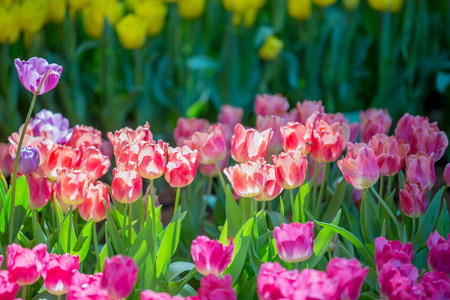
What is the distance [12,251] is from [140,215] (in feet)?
0.96

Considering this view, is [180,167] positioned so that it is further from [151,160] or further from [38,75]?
[38,75]

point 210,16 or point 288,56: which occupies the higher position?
point 210,16

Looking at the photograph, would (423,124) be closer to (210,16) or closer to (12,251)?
(12,251)

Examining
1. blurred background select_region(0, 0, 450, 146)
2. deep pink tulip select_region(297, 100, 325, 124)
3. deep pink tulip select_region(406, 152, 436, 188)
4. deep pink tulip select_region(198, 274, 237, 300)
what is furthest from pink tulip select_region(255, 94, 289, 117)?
blurred background select_region(0, 0, 450, 146)

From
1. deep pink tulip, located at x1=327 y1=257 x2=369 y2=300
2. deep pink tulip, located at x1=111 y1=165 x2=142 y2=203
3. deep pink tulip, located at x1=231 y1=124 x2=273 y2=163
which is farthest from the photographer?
deep pink tulip, located at x1=231 y1=124 x2=273 y2=163

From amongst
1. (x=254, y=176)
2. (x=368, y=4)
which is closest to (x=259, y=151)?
(x=254, y=176)

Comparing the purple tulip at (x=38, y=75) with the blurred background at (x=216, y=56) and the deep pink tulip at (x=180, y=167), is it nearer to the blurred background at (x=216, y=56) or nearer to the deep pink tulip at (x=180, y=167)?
the deep pink tulip at (x=180, y=167)

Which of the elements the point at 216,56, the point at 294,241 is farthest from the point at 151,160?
the point at 216,56

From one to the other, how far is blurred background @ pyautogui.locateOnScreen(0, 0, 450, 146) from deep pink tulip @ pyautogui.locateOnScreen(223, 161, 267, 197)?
1.49 m

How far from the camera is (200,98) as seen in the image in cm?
271

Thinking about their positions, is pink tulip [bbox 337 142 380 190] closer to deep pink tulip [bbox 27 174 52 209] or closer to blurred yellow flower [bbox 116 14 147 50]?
deep pink tulip [bbox 27 174 52 209]

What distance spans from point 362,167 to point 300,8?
1.76 m

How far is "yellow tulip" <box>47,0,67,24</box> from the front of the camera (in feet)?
7.91

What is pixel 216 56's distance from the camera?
9.25ft
